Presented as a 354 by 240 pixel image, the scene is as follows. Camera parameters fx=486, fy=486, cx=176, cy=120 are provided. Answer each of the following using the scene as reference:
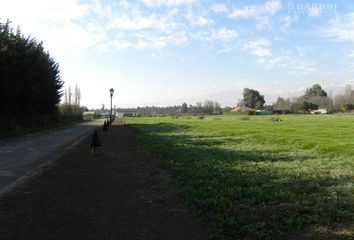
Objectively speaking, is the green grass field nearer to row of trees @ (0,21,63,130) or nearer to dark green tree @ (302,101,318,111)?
row of trees @ (0,21,63,130)

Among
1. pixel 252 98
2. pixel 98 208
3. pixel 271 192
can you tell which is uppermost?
pixel 252 98

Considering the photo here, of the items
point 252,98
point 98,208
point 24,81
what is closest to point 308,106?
point 252,98

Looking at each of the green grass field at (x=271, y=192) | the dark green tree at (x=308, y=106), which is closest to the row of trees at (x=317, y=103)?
the dark green tree at (x=308, y=106)

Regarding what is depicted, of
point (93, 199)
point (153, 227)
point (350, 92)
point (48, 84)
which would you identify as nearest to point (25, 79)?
point (48, 84)

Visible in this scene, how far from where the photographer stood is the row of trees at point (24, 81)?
36.1 metres

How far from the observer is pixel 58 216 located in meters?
8.26

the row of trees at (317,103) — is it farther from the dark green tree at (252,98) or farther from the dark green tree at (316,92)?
the dark green tree at (252,98)

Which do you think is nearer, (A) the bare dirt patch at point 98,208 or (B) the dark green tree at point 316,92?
(A) the bare dirt patch at point 98,208

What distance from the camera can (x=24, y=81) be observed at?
132ft

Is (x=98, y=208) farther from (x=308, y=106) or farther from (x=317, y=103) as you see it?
(x=317, y=103)

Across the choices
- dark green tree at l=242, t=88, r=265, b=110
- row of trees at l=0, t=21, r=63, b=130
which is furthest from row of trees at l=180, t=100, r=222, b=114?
row of trees at l=0, t=21, r=63, b=130

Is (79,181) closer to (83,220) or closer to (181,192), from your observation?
(181,192)

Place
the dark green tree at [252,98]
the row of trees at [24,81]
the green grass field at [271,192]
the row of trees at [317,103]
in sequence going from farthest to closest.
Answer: the dark green tree at [252,98] → the row of trees at [317,103] → the row of trees at [24,81] → the green grass field at [271,192]

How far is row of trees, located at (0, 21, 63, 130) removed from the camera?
3606 cm
